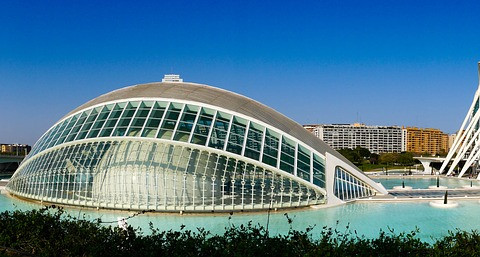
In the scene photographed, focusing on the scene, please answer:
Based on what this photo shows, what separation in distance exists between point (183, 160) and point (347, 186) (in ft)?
41.9

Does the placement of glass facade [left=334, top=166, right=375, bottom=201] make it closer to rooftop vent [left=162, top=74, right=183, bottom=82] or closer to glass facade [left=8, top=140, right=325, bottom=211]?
glass facade [left=8, top=140, right=325, bottom=211]

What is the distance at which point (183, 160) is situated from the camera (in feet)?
94.6

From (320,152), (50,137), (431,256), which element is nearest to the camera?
(431,256)

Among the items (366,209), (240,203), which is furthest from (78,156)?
(366,209)

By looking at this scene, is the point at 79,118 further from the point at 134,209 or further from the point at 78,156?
the point at 134,209

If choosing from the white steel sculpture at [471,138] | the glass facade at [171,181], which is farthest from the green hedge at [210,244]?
the white steel sculpture at [471,138]

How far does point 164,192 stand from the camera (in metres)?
28.4

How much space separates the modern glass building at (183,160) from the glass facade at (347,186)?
0.10 meters

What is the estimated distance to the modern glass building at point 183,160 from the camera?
28438mm

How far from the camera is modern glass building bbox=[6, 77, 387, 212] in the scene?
28.4 metres

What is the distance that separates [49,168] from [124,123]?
642 centimetres

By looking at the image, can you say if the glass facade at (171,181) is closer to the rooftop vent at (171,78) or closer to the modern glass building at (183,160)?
the modern glass building at (183,160)

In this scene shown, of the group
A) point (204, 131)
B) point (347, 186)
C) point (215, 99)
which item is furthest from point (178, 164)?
point (347, 186)

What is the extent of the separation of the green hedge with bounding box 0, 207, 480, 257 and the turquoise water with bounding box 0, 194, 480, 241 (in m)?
8.59
